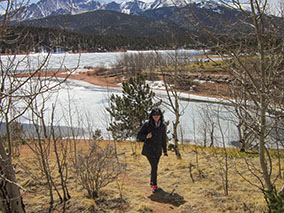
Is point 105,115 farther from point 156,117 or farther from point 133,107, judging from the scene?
point 156,117

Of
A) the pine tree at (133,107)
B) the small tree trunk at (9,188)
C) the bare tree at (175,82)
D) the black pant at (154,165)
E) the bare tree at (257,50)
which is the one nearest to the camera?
the bare tree at (257,50)

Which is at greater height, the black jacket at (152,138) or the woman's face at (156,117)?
the woman's face at (156,117)

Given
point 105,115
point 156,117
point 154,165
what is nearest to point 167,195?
point 154,165

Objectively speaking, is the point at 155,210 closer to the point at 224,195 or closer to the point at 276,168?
the point at 224,195

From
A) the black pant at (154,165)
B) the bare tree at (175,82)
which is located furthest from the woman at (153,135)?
the bare tree at (175,82)

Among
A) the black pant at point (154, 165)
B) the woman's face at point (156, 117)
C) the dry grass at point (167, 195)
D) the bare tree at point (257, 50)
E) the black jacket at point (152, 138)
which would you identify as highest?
the bare tree at point (257, 50)

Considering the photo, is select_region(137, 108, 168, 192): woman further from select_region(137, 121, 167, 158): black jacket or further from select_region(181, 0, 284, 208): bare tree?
select_region(181, 0, 284, 208): bare tree

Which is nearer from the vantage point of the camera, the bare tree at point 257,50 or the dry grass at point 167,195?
the bare tree at point 257,50

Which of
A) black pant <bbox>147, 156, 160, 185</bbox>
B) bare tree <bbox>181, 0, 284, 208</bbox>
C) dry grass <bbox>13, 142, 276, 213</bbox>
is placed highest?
bare tree <bbox>181, 0, 284, 208</bbox>

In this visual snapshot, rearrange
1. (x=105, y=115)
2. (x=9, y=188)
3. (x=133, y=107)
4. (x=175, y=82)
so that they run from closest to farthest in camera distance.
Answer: (x=9, y=188)
(x=175, y=82)
(x=133, y=107)
(x=105, y=115)

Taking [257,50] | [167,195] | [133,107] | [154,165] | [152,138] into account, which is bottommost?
[167,195]

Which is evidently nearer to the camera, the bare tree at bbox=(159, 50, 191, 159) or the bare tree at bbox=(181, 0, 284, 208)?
the bare tree at bbox=(181, 0, 284, 208)

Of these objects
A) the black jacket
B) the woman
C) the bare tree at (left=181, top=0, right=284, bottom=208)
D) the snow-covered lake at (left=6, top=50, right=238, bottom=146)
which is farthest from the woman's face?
the snow-covered lake at (left=6, top=50, right=238, bottom=146)

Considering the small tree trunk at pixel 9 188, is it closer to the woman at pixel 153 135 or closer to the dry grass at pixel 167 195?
the dry grass at pixel 167 195
